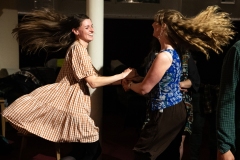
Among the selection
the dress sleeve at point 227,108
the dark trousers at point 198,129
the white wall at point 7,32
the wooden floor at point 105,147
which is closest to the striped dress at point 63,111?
the dark trousers at point 198,129

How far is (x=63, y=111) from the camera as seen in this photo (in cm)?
244

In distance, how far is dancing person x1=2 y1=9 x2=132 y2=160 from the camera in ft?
7.91

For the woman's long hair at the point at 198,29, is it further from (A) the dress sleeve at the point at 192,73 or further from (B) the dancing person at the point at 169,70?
(A) the dress sleeve at the point at 192,73

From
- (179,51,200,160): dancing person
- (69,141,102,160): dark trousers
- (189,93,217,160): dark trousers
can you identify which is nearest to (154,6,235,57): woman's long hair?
(179,51,200,160): dancing person

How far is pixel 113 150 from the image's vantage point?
383cm

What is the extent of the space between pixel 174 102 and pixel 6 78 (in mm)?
2516

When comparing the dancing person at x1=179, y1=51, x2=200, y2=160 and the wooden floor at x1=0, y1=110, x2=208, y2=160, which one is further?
the wooden floor at x1=0, y1=110, x2=208, y2=160

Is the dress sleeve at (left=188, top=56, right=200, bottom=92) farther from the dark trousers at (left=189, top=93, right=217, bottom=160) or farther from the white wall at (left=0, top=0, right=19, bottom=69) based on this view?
the white wall at (left=0, top=0, right=19, bottom=69)

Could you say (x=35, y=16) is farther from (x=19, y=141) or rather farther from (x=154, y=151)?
(x=19, y=141)

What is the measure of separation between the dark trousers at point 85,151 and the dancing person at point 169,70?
0.38m

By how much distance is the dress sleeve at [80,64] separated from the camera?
2373mm

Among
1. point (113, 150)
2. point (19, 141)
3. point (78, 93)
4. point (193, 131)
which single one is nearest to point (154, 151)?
point (78, 93)

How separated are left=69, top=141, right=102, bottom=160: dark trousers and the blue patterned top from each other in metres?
0.56

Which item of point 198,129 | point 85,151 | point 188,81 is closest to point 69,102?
point 85,151
